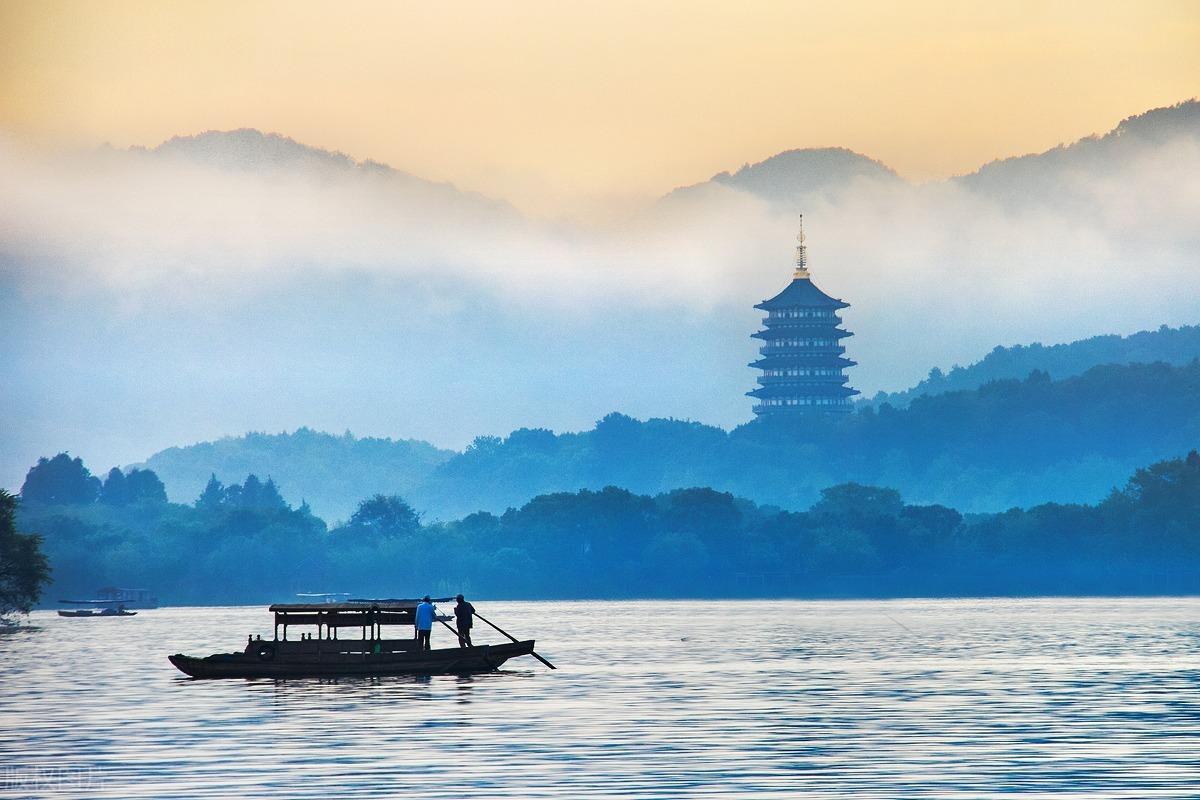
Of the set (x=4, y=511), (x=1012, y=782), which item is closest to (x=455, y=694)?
(x=1012, y=782)

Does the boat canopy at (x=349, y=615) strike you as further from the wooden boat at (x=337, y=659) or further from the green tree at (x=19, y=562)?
the green tree at (x=19, y=562)

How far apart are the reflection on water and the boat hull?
0.61 metres

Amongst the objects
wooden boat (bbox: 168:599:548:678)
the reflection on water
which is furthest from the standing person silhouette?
the reflection on water

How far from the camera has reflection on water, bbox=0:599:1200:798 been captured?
1547 inches

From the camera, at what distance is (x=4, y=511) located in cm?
12019

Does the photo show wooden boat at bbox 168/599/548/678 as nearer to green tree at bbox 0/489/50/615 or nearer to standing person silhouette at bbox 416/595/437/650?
standing person silhouette at bbox 416/595/437/650

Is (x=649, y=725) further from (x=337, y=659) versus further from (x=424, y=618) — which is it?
(x=337, y=659)

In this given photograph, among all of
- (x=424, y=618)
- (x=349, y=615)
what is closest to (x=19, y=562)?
(x=349, y=615)

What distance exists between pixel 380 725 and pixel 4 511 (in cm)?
7491

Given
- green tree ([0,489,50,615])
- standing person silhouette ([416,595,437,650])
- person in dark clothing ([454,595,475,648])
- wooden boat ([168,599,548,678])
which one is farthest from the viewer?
green tree ([0,489,50,615])

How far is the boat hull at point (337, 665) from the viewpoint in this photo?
2650 inches

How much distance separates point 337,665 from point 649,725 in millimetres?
20238

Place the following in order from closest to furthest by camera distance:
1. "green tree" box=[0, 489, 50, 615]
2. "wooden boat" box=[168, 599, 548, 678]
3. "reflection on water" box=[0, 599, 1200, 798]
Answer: "reflection on water" box=[0, 599, 1200, 798] < "wooden boat" box=[168, 599, 548, 678] < "green tree" box=[0, 489, 50, 615]

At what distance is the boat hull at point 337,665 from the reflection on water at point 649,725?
0.61 metres
